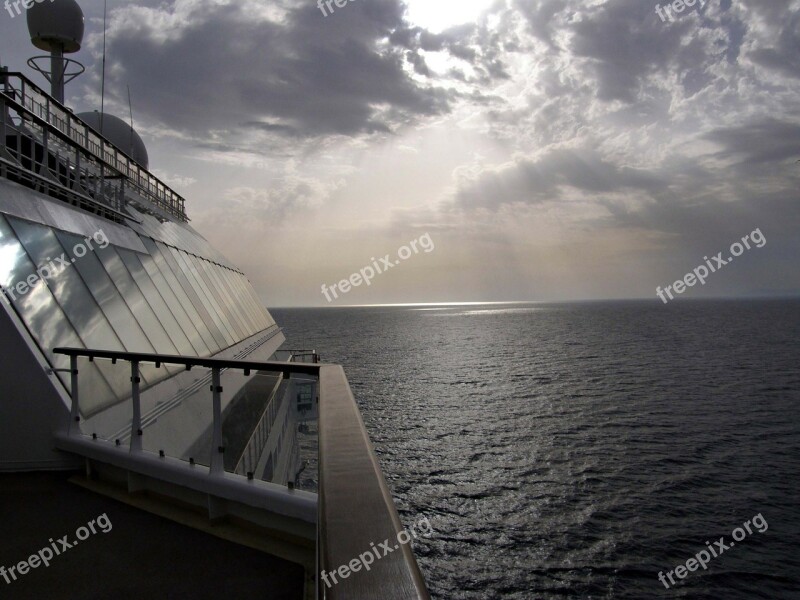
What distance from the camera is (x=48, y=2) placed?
27938 millimetres

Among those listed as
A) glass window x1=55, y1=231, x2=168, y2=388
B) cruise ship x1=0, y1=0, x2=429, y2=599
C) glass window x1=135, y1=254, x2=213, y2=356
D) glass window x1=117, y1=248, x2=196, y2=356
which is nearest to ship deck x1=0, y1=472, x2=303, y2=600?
cruise ship x1=0, y1=0, x2=429, y2=599

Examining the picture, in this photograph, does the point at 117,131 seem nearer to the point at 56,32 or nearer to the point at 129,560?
the point at 56,32

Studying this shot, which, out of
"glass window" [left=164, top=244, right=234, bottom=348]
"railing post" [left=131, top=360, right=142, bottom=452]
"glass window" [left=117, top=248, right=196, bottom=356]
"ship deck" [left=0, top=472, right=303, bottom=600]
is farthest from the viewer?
"glass window" [left=164, top=244, right=234, bottom=348]

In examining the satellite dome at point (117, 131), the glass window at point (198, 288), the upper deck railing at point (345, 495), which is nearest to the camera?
the upper deck railing at point (345, 495)

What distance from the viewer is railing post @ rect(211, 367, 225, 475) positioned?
521 centimetres

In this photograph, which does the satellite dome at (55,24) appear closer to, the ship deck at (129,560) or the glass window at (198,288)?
the glass window at (198,288)

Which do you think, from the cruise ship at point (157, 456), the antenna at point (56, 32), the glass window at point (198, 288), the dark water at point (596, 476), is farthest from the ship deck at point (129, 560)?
the antenna at point (56, 32)

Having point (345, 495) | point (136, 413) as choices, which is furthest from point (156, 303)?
point (345, 495)

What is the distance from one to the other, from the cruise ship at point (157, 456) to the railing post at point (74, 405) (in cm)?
1

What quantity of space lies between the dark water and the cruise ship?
13.5 m

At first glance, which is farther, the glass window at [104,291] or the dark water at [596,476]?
the dark water at [596,476]

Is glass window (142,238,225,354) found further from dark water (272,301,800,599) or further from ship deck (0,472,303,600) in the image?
dark water (272,301,800,599)

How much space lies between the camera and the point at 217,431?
207 inches

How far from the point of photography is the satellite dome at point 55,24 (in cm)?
2761
